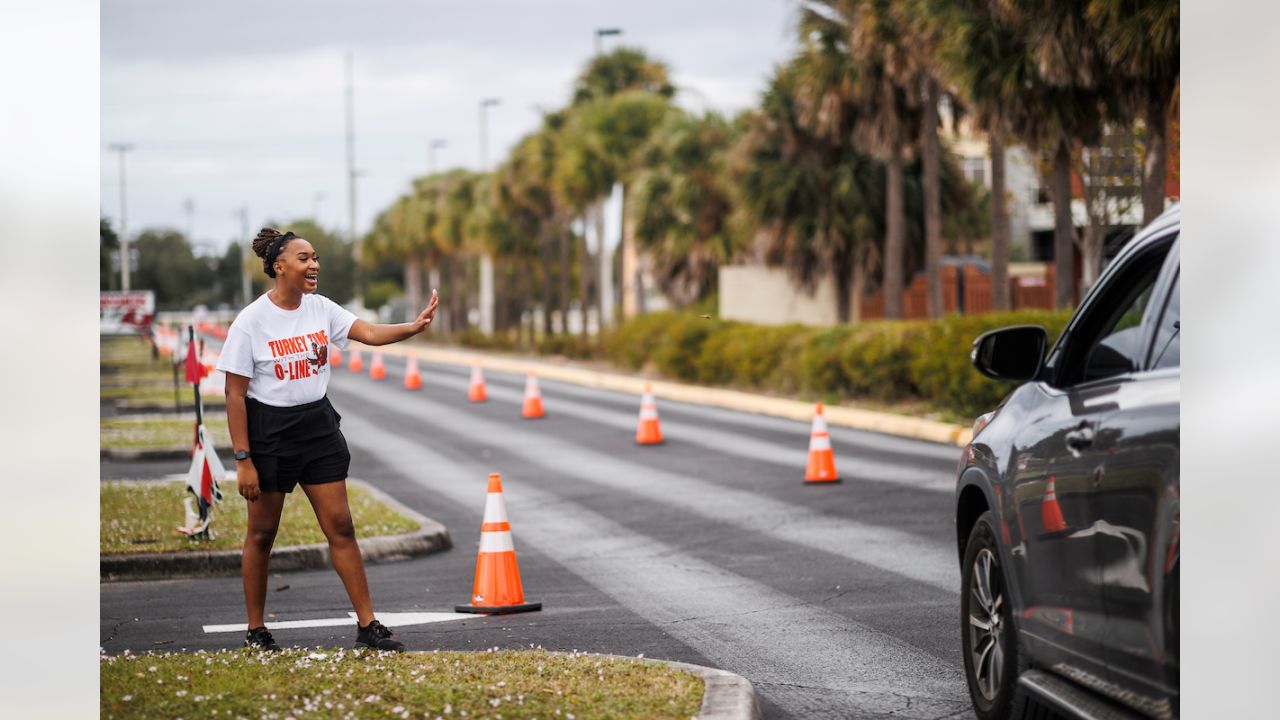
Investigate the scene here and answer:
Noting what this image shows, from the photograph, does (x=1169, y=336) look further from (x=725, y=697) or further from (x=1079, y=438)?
(x=725, y=697)

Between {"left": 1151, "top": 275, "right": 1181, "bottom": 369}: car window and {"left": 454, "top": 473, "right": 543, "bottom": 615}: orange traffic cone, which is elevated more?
{"left": 1151, "top": 275, "right": 1181, "bottom": 369}: car window

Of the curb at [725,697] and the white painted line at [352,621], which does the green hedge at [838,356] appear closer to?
the white painted line at [352,621]

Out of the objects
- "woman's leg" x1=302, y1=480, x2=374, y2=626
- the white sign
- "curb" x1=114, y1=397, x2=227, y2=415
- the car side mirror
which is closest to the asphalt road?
"woman's leg" x1=302, y1=480, x2=374, y2=626

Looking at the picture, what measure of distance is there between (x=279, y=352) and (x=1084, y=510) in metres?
3.69

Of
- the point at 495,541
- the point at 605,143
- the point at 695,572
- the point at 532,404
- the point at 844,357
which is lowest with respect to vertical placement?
the point at 695,572

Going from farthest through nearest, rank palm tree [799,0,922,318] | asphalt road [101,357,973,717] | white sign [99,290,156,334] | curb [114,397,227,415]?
white sign [99,290,156,334], palm tree [799,0,922,318], curb [114,397,227,415], asphalt road [101,357,973,717]

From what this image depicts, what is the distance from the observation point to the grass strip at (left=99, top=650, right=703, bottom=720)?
5898 mm

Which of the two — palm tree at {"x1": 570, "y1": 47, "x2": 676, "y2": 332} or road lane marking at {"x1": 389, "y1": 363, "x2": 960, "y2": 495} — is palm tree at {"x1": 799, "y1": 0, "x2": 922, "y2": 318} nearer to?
road lane marking at {"x1": 389, "y1": 363, "x2": 960, "y2": 495}

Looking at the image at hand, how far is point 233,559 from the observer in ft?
36.7

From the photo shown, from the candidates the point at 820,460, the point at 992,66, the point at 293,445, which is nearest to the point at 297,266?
the point at 293,445

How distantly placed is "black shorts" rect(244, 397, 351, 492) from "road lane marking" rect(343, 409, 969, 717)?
2022 millimetres
